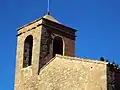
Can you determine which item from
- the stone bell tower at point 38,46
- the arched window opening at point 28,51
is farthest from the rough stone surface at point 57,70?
the arched window opening at point 28,51

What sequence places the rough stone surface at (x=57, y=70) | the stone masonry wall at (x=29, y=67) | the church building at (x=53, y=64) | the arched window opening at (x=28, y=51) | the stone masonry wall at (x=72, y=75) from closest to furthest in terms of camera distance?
the stone masonry wall at (x=72, y=75) < the church building at (x=53, y=64) < the rough stone surface at (x=57, y=70) < the stone masonry wall at (x=29, y=67) < the arched window opening at (x=28, y=51)

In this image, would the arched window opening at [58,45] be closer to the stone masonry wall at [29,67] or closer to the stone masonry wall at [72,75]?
the stone masonry wall at [29,67]

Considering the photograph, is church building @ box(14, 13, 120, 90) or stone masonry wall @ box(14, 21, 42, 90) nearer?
church building @ box(14, 13, 120, 90)

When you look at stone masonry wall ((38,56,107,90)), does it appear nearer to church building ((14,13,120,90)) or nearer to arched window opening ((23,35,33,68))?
church building ((14,13,120,90))

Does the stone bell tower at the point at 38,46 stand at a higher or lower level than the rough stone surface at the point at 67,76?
higher

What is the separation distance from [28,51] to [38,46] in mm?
1402

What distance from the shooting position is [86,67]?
17.4 metres

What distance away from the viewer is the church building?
16766mm

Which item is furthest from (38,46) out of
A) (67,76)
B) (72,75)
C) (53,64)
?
(72,75)

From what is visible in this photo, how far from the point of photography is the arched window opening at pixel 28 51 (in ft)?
72.3

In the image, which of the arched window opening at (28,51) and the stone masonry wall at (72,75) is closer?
the stone masonry wall at (72,75)

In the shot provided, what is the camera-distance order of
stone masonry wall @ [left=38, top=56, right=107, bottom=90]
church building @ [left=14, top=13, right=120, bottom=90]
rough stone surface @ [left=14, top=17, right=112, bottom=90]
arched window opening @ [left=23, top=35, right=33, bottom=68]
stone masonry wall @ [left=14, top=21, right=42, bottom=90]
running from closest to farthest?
stone masonry wall @ [left=38, top=56, right=107, bottom=90] < church building @ [left=14, top=13, right=120, bottom=90] < rough stone surface @ [left=14, top=17, right=112, bottom=90] < stone masonry wall @ [left=14, top=21, right=42, bottom=90] < arched window opening @ [left=23, top=35, right=33, bottom=68]

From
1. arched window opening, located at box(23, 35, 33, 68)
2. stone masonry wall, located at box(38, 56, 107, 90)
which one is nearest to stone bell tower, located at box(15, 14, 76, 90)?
arched window opening, located at box(23, 35, 33, 68)

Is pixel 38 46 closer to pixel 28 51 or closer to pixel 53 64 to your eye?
pixel 28 51
